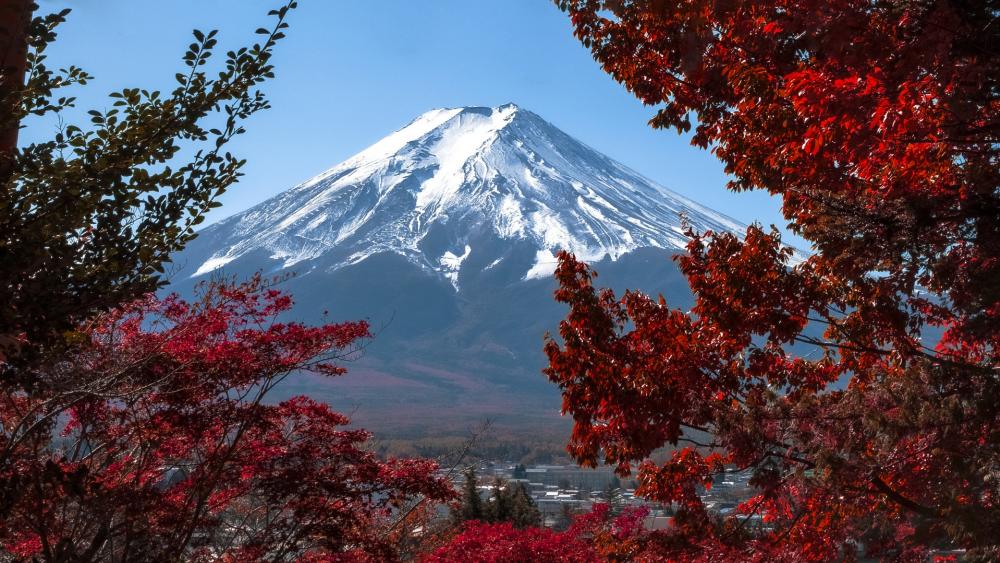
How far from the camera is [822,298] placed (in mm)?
6219

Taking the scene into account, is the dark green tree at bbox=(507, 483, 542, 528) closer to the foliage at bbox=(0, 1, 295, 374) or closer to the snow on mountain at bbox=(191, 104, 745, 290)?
the foliage at bbox=(0, 1, 295, 374)

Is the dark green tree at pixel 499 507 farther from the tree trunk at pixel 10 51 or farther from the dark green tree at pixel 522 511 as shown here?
the tree trunk at pixel 10 51

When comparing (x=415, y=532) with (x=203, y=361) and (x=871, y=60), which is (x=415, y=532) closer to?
(x=203, y=361)

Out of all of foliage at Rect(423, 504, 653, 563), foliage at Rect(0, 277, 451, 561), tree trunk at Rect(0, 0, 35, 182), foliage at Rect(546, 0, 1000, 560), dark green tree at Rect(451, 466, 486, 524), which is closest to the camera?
tree trunk at Rect(0, 0, 35, 182)

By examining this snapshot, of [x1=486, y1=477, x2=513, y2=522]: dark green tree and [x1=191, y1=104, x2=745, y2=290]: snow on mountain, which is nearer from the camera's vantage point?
[x1=486, y1=477, x2=513, y2=522]: dark green tree

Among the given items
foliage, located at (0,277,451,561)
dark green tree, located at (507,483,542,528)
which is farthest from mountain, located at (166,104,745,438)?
foliage, located at (0,277,451,561)

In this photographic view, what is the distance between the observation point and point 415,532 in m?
18.1

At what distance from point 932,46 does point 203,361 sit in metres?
6.10

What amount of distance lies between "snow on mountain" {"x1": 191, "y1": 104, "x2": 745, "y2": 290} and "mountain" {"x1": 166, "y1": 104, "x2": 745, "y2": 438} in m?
0.28

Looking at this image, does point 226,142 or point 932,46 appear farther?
point 932,46

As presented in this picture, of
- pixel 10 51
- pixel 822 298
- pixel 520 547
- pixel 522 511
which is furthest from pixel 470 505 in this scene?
pixel 10 51

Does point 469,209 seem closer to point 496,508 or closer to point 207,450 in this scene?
point 496,508

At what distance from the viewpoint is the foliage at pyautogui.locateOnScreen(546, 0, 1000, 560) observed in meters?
4.85

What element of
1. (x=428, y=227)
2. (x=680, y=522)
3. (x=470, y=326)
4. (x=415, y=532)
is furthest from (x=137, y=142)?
(x=428, y=227)
